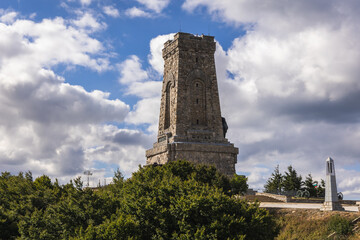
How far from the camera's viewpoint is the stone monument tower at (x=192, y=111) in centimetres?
4947

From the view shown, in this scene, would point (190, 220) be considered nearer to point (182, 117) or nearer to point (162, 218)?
point (162, 218)

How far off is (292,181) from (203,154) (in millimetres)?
16917

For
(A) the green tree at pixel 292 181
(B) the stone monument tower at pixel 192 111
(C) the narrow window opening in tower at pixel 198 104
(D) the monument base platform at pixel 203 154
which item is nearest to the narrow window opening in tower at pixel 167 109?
(B) the stone monument tower at pixel 192 111

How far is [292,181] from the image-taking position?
2357 inches

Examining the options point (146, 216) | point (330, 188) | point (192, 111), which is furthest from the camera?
point (192, 111)

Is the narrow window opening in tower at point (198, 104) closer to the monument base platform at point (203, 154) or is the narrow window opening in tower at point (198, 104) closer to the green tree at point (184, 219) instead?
the monument base platform at point (203, 154)

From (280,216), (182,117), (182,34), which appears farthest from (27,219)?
(182,34)

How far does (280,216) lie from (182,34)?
85.5 ft

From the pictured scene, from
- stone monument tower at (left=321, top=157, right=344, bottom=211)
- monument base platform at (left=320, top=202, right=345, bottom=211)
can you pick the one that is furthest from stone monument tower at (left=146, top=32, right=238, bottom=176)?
stone monument tower at (left=321, top=157, right=344, bottom=211)

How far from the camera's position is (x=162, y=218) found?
23.5 meters

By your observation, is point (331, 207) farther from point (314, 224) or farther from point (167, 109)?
point (167, 109)

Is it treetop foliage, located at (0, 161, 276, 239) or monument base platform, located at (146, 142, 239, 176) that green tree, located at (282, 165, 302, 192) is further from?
treetop foliage, located at (0, 161, 276, 239)

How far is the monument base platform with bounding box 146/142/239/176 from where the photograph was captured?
160 feet

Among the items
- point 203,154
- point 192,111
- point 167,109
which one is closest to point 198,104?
point 192,111
